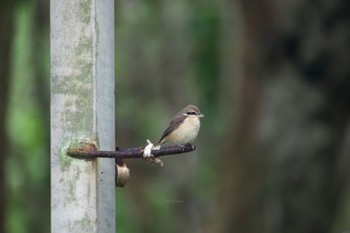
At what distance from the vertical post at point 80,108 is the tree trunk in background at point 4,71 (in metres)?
8.29

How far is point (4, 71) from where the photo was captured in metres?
14.0

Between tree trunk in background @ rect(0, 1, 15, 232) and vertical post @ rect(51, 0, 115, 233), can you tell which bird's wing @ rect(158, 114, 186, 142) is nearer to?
vertical post @ rect(51, 0, 115, 233)

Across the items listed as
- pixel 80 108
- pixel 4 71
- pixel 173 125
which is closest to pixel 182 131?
pixel 173 125

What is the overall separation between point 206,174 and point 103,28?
19955mm

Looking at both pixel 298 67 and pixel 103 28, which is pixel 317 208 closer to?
pixel 298 67

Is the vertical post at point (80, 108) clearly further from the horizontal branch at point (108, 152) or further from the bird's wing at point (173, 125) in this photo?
the bird's wing at point (173, 125)

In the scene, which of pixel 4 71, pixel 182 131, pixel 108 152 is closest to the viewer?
pixel 108 152

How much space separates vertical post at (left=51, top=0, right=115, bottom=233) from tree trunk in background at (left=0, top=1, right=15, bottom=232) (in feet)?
27.2

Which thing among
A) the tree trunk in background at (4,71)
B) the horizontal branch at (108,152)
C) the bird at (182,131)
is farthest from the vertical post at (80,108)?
the tree trunk in background at (4,71)

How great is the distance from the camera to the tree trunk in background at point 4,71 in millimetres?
13109

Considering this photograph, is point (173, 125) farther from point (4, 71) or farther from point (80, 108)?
point (4, 71)

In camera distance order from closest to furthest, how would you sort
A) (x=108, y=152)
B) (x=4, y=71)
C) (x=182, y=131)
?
(x=108, y=152) → (x=182, y=131) → (x=4, y=71)

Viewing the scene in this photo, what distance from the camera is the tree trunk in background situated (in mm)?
13109

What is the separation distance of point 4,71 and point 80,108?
9.39 metres
